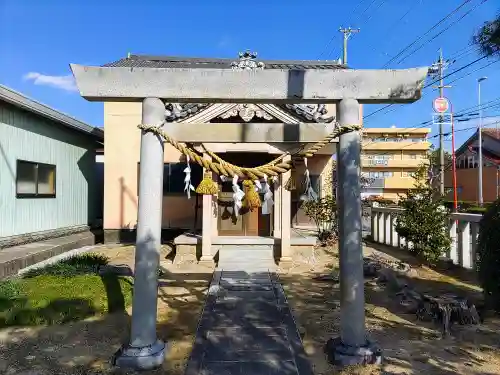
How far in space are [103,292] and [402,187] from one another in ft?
141

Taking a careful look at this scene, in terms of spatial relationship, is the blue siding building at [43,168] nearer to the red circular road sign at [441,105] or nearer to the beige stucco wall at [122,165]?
the beige stucco wall at [122,165]

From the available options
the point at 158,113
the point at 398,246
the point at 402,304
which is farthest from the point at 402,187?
the point at 158,113

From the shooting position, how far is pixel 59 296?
6348 mm

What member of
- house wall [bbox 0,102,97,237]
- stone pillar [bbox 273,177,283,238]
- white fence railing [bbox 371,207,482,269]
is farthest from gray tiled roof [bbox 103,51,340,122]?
white fence railing [bbox 371,207,482,269]

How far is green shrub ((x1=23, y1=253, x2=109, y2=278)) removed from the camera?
8.06 m

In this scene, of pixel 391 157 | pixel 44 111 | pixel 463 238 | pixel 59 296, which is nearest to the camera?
pixel 59 296

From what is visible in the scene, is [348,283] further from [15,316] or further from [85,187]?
[85,187]

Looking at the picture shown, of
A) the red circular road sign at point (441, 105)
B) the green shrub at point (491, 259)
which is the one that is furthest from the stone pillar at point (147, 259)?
the red circular road sign at point (441, 105)

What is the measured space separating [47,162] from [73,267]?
16.9 ft

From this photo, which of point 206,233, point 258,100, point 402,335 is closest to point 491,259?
point 402,335

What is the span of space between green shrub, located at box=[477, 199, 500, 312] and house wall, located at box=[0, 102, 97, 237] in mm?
10941

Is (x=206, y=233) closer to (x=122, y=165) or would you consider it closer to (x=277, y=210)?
(x=277, y=210)

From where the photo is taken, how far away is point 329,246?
39.5 feet

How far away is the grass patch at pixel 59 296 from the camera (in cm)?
569
